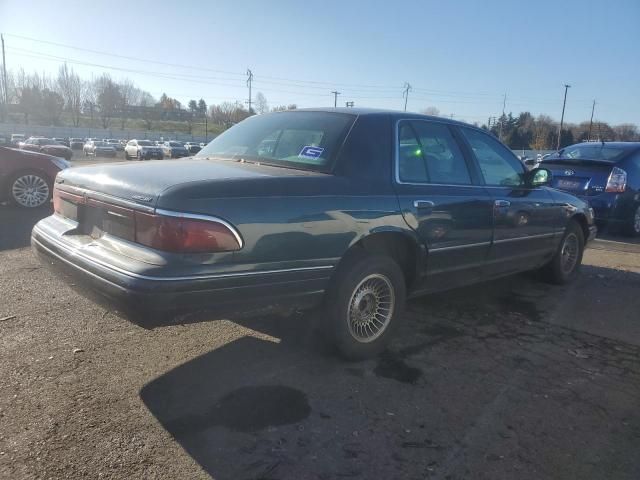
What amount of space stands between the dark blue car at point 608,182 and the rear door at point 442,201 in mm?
5064

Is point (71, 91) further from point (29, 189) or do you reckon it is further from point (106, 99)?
point (29, 189)

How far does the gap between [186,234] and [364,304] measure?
145cm

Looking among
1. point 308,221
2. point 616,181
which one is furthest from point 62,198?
point 616,181

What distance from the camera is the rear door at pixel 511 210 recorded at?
4422 millimetres

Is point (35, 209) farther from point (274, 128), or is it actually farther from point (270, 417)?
point (270, 417)

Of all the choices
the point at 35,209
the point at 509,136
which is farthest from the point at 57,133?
the point at 35,209

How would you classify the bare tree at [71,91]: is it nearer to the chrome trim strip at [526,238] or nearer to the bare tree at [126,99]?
the bare tree at [126,99]

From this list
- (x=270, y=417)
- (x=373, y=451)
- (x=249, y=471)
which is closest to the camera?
(x=249, y=471)

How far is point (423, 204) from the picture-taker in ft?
12.0

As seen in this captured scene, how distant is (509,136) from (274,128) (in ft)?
200

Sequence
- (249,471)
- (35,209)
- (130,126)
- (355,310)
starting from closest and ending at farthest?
(249,471) < (355,310) < (35,209) < (130,126)

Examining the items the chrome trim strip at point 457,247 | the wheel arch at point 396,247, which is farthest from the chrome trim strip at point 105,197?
the chrome trim strip at point 457,247

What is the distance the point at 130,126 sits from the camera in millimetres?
101375

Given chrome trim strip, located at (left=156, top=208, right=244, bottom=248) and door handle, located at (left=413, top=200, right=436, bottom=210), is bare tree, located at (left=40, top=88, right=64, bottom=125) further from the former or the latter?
chrome trim strip, located at (left=156, top=208, right=244, bottom=248)
